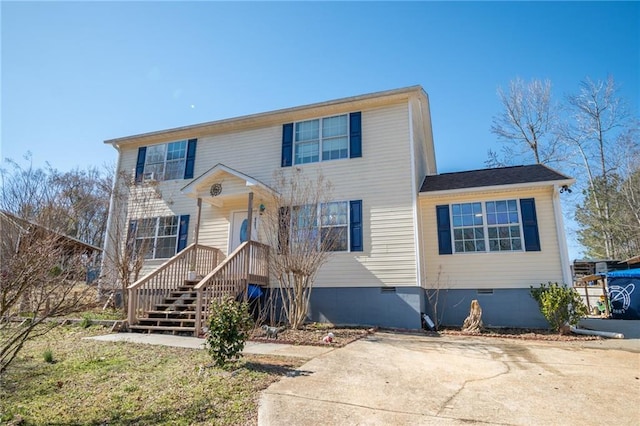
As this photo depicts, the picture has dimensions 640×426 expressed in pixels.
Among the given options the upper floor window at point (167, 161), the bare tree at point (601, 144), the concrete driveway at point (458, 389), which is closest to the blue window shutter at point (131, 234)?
the upper floor window at point (167, 161)

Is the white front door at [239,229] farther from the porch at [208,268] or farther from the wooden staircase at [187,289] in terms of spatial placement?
the wooden staircase at [187,289]

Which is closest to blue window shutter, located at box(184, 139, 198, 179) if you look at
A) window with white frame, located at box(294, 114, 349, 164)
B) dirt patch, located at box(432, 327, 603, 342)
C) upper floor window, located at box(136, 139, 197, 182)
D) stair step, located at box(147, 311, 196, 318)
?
upper floor window, located at box(136, 139, 197, 182)

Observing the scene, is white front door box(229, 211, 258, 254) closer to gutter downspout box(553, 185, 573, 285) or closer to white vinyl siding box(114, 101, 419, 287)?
white vinyl siding box(114, 101, 419, 287)

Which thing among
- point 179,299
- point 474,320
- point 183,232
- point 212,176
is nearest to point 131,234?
point 183,232

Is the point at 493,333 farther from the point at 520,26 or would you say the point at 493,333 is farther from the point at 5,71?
the point at 5,71

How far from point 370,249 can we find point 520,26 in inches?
319

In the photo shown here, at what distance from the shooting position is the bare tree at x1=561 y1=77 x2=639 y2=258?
20453 mm

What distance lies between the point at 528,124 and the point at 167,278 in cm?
2235

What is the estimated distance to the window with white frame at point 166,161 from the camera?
41.9 ft

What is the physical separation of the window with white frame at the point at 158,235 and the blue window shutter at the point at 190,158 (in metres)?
1.62

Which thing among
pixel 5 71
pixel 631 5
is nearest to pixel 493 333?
pixel 631 5

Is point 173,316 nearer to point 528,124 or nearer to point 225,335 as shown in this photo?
point 225,335

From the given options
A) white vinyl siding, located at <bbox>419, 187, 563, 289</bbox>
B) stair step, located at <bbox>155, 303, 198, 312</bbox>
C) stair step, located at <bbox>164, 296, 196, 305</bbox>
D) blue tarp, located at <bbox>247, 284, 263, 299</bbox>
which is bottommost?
stair step, located at <bbox>155, 303, 198, 312</bbox>

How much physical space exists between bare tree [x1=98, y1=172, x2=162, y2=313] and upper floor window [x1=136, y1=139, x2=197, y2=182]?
0.55 m
